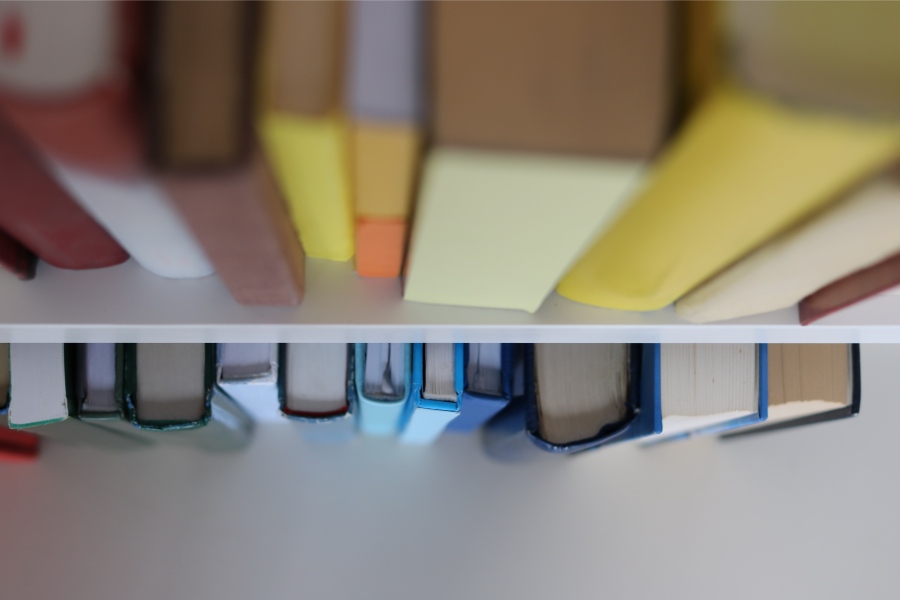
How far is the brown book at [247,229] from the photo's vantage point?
0.25 meters

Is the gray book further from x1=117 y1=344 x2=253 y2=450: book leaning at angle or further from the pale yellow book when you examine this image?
x1=117 y1=344 x2=253 y2=450: book leaning at angle

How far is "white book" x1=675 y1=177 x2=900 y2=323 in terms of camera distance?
0.83 ft

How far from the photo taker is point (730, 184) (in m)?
0.25

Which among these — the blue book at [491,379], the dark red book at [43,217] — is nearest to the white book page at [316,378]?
the blue book at [491,379]

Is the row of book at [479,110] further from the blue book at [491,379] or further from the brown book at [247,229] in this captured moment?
the blue book at [491,379]

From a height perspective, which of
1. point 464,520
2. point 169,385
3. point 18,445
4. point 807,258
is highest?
point 807,258

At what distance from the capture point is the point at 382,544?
0.84m

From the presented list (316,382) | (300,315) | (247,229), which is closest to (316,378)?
(316,382)

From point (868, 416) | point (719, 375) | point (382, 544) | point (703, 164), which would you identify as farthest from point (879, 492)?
point (703, 164)

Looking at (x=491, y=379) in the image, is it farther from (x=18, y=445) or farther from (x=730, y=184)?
(x=18, y=445)

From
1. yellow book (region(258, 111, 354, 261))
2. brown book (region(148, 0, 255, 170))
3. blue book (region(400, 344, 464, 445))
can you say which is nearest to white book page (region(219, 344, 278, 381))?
blue book (region(400, 344, 464, 445))

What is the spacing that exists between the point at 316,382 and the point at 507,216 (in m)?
0.38

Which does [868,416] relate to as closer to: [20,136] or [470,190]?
[470,190]

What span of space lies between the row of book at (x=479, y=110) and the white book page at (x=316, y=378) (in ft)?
1.05
